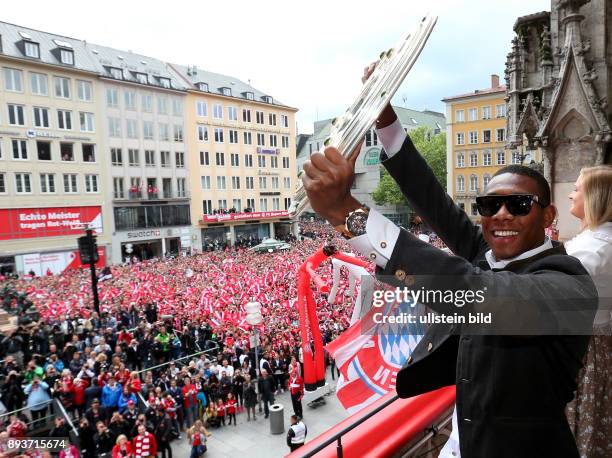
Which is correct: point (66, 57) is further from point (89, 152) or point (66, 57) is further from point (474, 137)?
point (474, 137)

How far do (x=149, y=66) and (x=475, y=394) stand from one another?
168 feet

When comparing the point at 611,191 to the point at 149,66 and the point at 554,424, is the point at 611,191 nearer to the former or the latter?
the point at 554,424

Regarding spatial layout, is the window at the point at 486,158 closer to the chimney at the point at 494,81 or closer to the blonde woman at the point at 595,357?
the chimney at the point at 494,81

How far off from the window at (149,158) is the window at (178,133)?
293 centimetres

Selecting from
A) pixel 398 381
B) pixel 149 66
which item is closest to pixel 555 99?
pixel 398 381

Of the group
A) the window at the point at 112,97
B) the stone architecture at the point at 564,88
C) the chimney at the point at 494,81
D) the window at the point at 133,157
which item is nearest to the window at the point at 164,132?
the window at the point at 133,157

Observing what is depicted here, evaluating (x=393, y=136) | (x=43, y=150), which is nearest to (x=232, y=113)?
(x=43, y=150)

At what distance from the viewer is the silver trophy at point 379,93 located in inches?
57.7

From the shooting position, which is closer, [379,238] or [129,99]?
[379,238]

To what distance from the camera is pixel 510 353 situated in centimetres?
147

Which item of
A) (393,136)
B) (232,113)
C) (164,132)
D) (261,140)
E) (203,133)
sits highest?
(232,113)

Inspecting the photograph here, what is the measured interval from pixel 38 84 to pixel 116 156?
8.33 m

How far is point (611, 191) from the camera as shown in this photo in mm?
2348

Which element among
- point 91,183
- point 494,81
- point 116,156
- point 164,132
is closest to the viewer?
point 91,183
